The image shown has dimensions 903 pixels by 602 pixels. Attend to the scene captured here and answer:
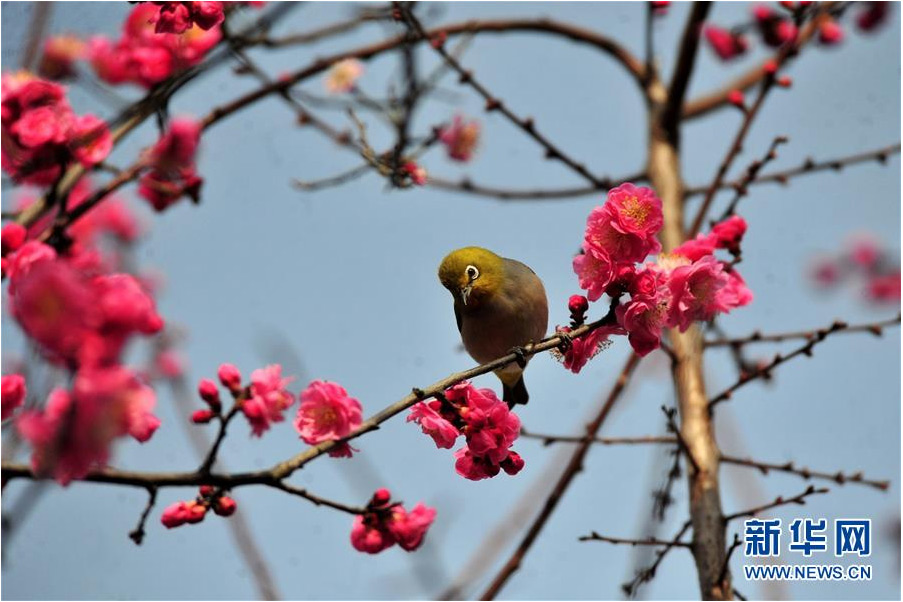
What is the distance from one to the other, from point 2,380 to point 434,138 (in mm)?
2406

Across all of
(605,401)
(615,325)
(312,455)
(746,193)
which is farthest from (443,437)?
(746,193)

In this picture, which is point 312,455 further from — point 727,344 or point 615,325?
point 727,344

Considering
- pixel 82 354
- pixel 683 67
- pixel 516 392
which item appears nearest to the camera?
pixel 82 354

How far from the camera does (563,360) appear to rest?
2414mm

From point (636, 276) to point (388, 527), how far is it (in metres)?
1.01

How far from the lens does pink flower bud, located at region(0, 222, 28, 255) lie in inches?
93.4

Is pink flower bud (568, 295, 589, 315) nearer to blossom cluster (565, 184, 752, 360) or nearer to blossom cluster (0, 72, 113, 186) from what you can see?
blossom cluster (565, 184, 752, 360)

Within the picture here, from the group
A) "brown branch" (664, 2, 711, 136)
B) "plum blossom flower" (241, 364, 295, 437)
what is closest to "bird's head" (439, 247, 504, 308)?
"plum blossom flower" (241, 364, 295, 437)

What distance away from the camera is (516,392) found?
3.75 m

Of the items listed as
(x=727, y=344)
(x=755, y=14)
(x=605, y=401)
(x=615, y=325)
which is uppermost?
(x=755, y=14)

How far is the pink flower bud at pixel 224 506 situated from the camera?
238 cm

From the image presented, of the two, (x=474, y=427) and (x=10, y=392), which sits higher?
(x=474, y=427)

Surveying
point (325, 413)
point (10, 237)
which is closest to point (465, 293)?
point (325, 413)

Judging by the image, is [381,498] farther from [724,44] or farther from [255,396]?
[724,44]
